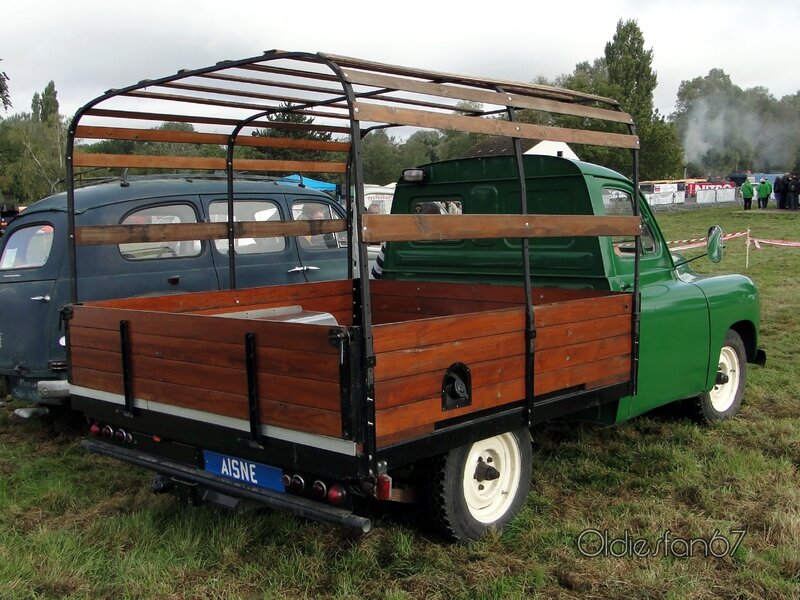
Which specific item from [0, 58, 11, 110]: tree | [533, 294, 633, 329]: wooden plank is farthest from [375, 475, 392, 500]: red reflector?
[0, 58, 11, 110]: tree

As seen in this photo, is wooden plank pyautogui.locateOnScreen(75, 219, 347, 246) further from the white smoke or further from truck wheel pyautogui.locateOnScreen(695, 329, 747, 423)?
the white smoke

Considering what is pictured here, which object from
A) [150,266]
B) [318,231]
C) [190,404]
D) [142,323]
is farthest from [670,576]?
[150,266]

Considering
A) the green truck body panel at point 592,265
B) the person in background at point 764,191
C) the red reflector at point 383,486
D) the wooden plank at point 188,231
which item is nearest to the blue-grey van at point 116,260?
the wooden plank at point 188,231

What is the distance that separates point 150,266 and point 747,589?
4635 millimetres

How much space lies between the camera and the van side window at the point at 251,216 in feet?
21.5

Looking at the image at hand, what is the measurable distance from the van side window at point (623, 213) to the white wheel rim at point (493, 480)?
5.23 ft

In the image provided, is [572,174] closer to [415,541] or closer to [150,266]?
[415,541]

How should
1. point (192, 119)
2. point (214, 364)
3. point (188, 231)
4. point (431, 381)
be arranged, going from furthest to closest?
point (188, 231) < point (192, 119) < point (214, 364) < point (431, 381)

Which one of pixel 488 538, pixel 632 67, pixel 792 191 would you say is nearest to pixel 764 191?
pixel 792 191

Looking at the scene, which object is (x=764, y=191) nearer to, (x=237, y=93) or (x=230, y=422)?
(x=237, y=93)

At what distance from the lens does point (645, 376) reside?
4344mm

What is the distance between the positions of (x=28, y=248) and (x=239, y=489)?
354cm

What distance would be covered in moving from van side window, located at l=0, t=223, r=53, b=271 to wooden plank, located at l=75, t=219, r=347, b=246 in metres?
1.38

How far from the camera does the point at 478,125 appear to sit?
3309 mm
